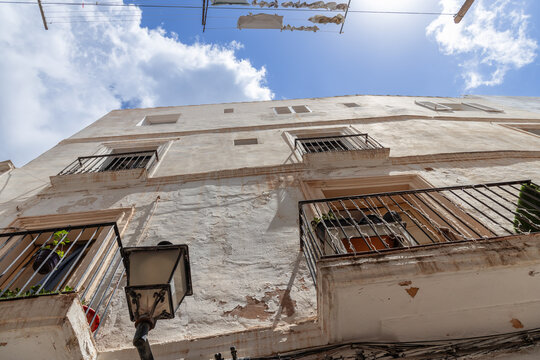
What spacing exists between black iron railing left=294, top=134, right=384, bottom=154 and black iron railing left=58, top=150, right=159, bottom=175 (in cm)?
427

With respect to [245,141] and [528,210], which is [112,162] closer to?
[245,141]

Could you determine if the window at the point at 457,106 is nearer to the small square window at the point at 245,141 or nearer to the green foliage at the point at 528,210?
the small square window at the point at 245,141

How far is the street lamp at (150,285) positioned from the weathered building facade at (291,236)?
0.83 meters

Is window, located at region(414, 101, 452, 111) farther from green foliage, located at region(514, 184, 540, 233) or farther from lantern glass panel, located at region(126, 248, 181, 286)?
lantern glass panel, located at region(126, 248, 181, 286)

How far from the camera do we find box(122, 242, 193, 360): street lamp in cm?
199

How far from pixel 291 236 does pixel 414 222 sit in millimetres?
1878

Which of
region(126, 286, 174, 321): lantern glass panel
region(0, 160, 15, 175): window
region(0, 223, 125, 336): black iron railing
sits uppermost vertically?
region(0, 160, 15, 175): window

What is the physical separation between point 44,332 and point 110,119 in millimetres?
11298

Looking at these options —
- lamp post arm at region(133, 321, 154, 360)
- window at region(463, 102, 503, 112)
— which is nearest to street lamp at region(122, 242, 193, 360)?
lamp post arm at region(133, 321, 154, 360)

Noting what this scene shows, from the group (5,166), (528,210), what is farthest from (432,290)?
(5,166)

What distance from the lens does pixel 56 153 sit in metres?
8.42

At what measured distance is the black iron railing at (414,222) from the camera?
3316 mm

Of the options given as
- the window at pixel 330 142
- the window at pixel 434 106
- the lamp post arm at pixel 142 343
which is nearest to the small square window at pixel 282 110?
the window at pixel 330 142

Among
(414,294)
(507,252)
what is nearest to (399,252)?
(414,294)
